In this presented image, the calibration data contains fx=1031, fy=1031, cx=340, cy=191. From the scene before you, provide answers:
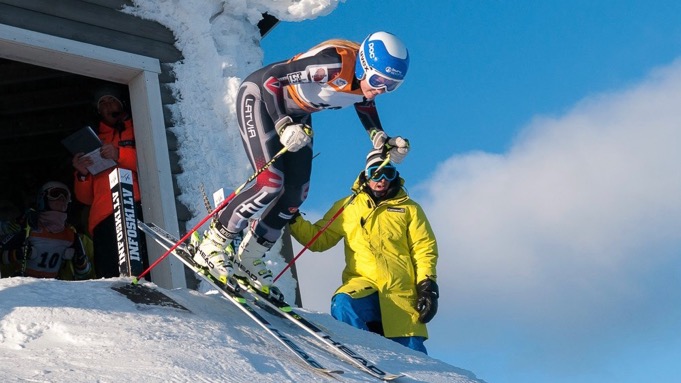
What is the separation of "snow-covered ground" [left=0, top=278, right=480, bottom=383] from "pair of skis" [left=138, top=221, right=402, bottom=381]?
0.19 feet

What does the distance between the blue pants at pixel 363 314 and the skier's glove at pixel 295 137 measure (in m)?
1.61

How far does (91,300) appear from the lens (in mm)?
5840

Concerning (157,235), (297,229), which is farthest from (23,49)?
(297,229)

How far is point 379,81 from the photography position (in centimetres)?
657

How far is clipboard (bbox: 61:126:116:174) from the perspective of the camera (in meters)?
8.30

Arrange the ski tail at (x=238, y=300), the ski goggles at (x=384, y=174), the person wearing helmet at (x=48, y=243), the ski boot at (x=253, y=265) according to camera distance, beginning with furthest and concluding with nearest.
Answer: the person wearing helmet at (x=48, y=243)
the ski goggles at (x=384, y=174)
the ski boot at (x=253, y=265)
the ski tail at (x=238, y=300)

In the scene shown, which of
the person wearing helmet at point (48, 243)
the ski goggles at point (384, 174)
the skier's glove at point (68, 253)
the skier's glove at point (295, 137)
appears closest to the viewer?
the skier's glove at point (295, 137)

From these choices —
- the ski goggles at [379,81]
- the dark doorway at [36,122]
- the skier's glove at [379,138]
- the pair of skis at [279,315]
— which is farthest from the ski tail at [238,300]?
the dark doorway at [36,122]

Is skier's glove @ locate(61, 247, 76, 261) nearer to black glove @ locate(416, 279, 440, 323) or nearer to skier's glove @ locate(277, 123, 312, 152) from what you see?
black glove @ locate(416, 279, 440, 323)

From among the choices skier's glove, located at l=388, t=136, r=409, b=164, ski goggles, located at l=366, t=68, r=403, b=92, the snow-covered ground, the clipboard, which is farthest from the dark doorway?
the snow-covered ground

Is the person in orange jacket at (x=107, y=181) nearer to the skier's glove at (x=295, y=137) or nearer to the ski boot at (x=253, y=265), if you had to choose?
the ski boot at (x=253, y=265)

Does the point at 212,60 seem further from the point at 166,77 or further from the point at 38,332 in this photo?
the point at 38,332

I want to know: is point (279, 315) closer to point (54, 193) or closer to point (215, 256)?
point (215, 256)

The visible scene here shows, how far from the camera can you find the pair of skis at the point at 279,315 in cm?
583
